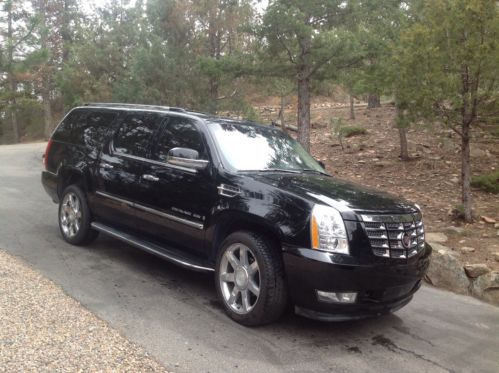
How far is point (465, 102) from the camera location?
7.74 meters

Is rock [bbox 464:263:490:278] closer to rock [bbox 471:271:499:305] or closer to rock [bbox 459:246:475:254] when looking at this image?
rock [bbox 471:271:499:305]

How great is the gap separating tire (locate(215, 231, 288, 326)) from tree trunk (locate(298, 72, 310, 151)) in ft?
23.5

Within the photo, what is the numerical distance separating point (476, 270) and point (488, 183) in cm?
439

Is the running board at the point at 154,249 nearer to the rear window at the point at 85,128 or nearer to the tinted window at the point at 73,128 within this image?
the rear window at the point at 85,128

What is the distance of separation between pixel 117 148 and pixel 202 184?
67.3 inches

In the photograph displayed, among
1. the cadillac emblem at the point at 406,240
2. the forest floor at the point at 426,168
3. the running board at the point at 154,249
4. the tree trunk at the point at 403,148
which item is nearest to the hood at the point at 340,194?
the cadillac emblem at the point at 406,240

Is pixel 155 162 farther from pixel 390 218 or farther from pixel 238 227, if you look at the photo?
pixel 390 218

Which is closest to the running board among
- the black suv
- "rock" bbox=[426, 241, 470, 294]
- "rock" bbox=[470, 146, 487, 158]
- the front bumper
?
the black suv

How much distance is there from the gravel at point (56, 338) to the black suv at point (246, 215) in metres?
1.07

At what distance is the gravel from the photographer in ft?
11.3

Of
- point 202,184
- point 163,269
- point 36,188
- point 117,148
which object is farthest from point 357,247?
point 36,188

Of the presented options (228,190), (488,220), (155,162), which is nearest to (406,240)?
(228,190)

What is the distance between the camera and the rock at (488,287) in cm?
596

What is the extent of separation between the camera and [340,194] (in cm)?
446
